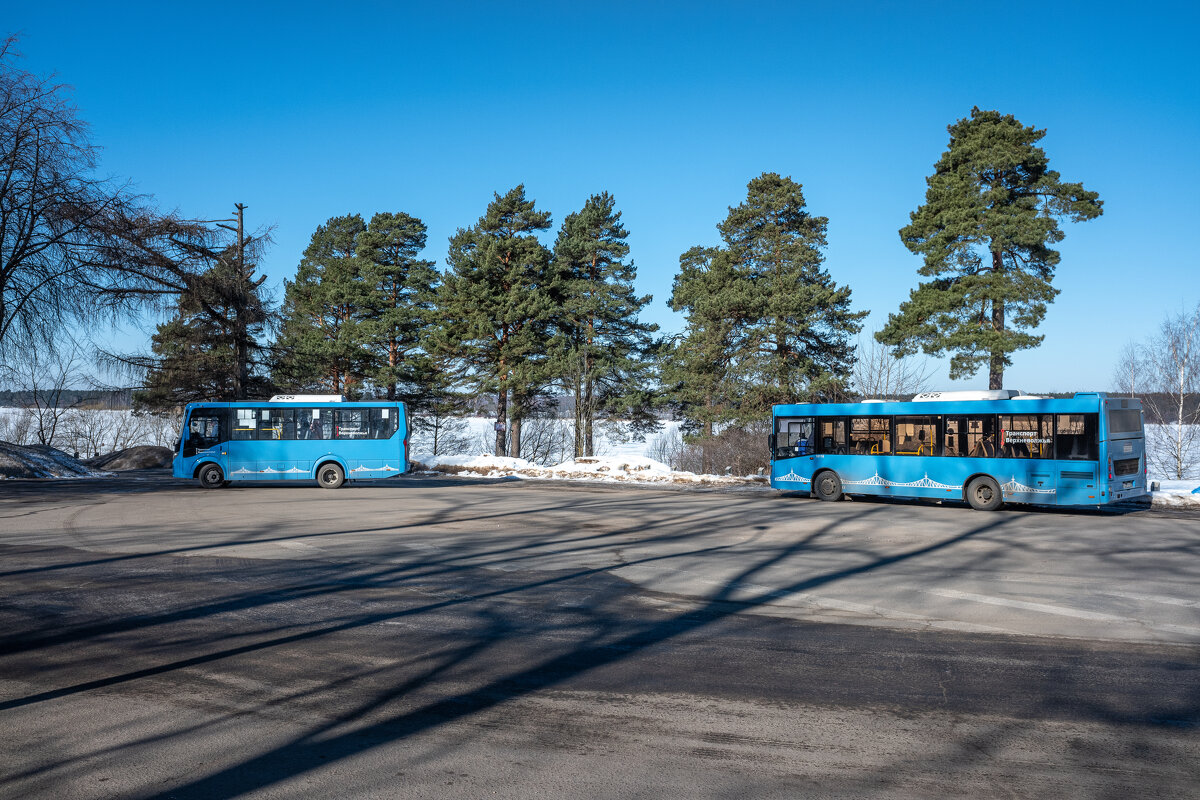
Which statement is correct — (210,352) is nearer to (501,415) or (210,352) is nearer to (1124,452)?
(501,415)

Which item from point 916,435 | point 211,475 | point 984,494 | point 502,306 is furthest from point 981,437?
point 502,306

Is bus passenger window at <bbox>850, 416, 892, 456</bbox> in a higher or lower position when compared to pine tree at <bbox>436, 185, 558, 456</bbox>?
lower

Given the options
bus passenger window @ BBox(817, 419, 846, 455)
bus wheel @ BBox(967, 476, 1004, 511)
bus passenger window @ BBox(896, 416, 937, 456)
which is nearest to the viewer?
bus wheel @ BBox(967, 476, 1004, 511)

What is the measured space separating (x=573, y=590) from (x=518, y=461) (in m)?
26.5

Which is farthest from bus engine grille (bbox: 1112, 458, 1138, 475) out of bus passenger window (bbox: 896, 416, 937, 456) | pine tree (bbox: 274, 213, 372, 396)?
pine tree (bbox: 274, 213, 372, 396)

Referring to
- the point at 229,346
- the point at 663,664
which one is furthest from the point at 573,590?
the point at 229,346

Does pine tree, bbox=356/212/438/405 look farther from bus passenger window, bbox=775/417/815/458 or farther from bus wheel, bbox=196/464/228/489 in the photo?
bus passenger window, bbox=775/417/815/458

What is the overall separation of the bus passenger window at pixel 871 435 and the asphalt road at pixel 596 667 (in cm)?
727

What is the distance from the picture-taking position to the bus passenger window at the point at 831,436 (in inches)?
858

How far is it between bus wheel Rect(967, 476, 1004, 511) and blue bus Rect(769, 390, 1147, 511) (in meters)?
0.02

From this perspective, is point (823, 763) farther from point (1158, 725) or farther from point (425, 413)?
point (425, 413)

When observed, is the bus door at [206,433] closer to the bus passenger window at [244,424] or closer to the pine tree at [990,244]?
the bus passenger window at [244,424]

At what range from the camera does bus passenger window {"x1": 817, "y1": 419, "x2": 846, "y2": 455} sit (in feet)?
71.5

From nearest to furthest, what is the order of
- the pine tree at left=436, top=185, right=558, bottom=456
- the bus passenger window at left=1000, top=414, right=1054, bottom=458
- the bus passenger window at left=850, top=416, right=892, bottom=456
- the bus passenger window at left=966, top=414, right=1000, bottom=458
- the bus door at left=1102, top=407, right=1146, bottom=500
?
the bus door at left=1102, top=407, right=1146, bottom=500
the bus passenger window at left=1000, top=414, right=1054, bottom=458
the bus passenger window at left=966, top=414, right=1000, bottom=458
the bus passenger window at left=850, top=416, right=892, bottom=456
the pine tree at left=436, top=185, right=558, bottom=456
